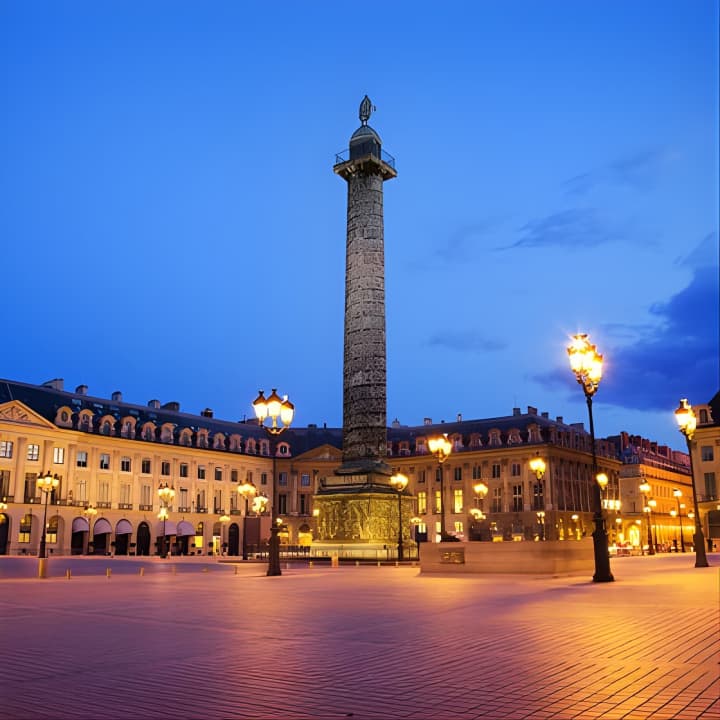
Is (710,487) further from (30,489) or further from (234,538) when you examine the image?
(30,489)

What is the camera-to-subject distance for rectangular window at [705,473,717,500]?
64750 millimetres

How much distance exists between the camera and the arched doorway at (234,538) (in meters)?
80.5

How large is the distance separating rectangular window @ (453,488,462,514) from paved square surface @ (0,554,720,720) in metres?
72.9

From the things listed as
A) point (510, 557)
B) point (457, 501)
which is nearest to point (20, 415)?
point (457, 501)

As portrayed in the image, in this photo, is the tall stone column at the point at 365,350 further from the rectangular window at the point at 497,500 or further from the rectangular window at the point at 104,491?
the rectangular window at the point at 497,500

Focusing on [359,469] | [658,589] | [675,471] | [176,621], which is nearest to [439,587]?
[658,589]

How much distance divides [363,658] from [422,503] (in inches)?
3206

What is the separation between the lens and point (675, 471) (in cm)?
12181

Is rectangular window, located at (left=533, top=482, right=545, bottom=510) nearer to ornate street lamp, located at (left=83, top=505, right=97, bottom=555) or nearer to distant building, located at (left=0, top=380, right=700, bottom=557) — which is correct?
distant building, located at (left=0, top=380, right=700, bottom=557)

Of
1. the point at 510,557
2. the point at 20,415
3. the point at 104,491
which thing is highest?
the point at 20,415

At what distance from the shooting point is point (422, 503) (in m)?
87.9

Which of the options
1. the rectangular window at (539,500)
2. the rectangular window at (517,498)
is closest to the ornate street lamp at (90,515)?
the rectangular window at (517,498)

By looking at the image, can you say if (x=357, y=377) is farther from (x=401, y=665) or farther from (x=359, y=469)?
(x=401, y=665)

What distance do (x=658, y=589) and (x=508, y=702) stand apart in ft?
40.7
